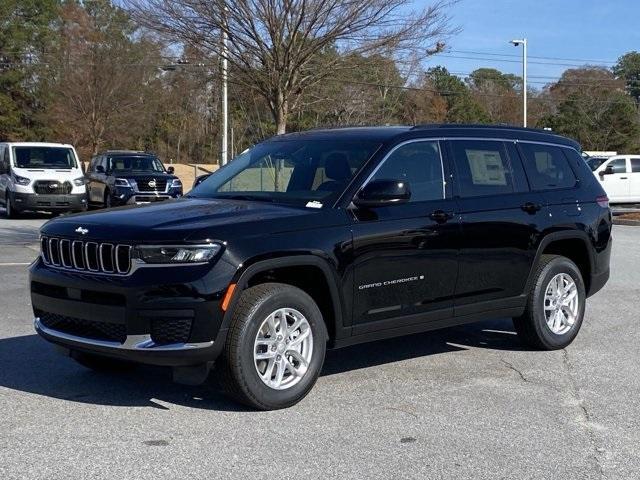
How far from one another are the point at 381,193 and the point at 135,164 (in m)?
19.5

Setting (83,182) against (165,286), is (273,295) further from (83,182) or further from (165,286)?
(83,182)

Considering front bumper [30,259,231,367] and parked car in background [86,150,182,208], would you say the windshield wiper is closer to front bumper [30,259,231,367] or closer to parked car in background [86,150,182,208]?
front bumper [30,259,231,367]

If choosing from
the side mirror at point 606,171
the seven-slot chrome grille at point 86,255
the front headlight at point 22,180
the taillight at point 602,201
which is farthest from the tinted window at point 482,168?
the side mirror at point 606,171

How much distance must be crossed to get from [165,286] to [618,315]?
5.80 metres

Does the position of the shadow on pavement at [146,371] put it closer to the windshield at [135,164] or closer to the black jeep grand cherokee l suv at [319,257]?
the black jeep grand cherokee l suv at [319,257]

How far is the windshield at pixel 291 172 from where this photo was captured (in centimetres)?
622

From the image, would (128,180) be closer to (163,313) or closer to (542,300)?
(542,300)

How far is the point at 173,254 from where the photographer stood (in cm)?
519

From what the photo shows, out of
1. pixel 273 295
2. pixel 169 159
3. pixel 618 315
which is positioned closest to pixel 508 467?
pixel 273 295

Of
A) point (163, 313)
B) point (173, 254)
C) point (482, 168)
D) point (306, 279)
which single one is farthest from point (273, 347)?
point (482, 168)

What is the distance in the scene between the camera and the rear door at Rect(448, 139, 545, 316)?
6.67 m

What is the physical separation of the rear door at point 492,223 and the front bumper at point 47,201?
16900 millimetres

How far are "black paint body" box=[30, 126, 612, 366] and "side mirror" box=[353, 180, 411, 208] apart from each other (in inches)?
2.5

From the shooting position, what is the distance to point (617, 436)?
5145 mm
